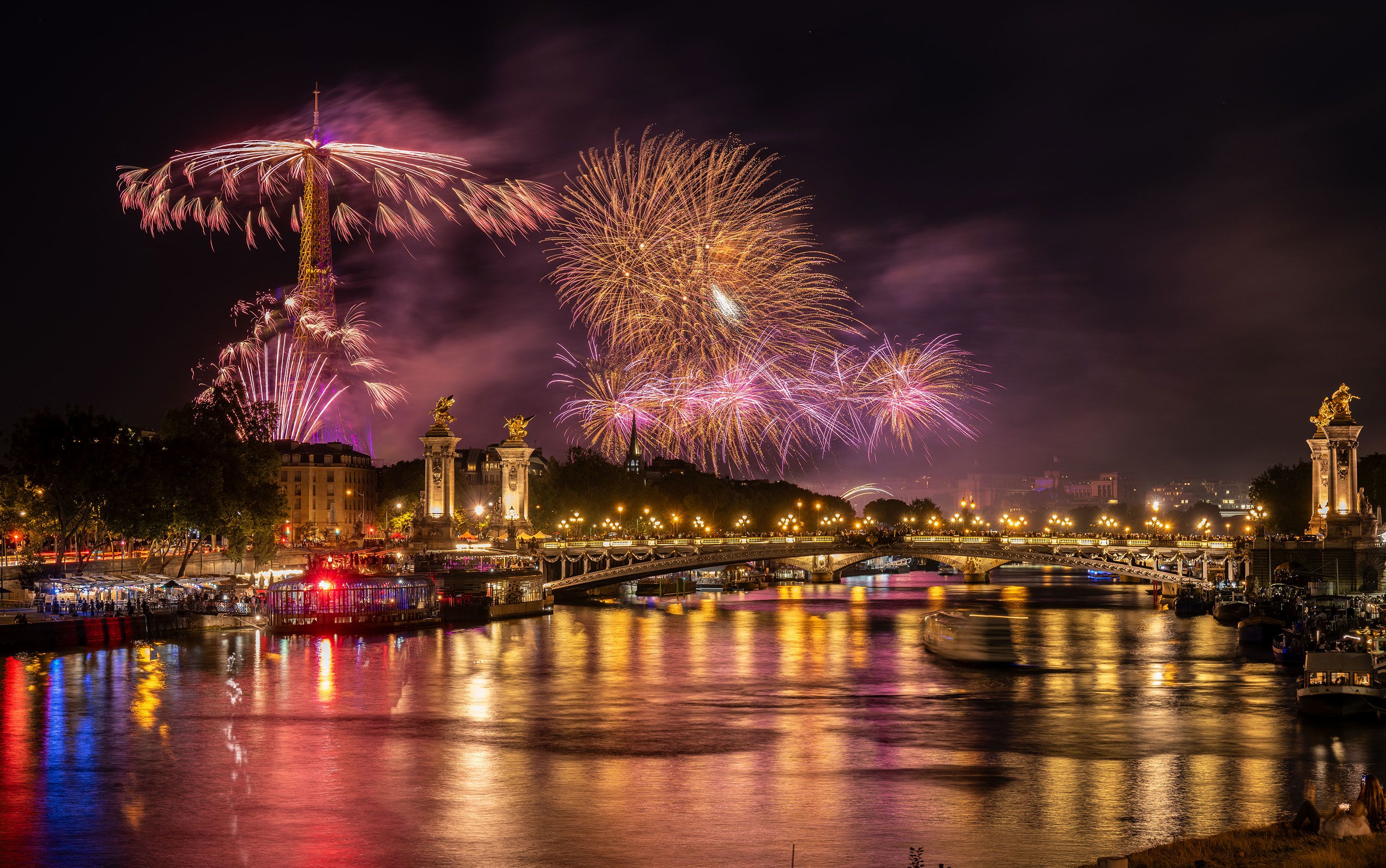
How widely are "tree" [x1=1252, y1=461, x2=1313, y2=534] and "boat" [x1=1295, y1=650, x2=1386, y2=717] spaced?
10068 cm

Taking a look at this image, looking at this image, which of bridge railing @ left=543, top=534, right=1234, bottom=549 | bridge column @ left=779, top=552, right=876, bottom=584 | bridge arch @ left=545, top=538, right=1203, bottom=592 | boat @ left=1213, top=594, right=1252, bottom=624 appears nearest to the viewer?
boat @ left=1213, top=594, right=1252, bottom=624

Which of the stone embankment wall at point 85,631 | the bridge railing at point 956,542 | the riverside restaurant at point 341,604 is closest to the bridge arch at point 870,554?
the bridge railing at point 956,542

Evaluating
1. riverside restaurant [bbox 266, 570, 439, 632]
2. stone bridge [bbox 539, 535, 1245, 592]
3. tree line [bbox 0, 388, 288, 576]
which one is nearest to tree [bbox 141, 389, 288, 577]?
tree line [bbox 0, 388, 288, 576]

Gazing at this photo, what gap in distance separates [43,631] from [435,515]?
152 ft

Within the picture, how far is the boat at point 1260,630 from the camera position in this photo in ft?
266

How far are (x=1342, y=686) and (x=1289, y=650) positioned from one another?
907 inches

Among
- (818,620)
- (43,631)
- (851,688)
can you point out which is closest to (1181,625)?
(818,620)

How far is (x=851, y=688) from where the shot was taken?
58906 mm

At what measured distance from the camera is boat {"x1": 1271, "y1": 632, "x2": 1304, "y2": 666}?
6794cm

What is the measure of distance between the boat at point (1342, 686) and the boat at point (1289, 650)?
1960 centimetres

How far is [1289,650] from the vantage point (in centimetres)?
6894

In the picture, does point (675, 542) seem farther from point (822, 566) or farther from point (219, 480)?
point (822, 566)

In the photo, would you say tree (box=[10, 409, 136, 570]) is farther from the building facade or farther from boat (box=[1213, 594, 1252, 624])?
the building facade

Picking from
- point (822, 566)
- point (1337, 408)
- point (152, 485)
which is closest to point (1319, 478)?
point (1337, 408)
